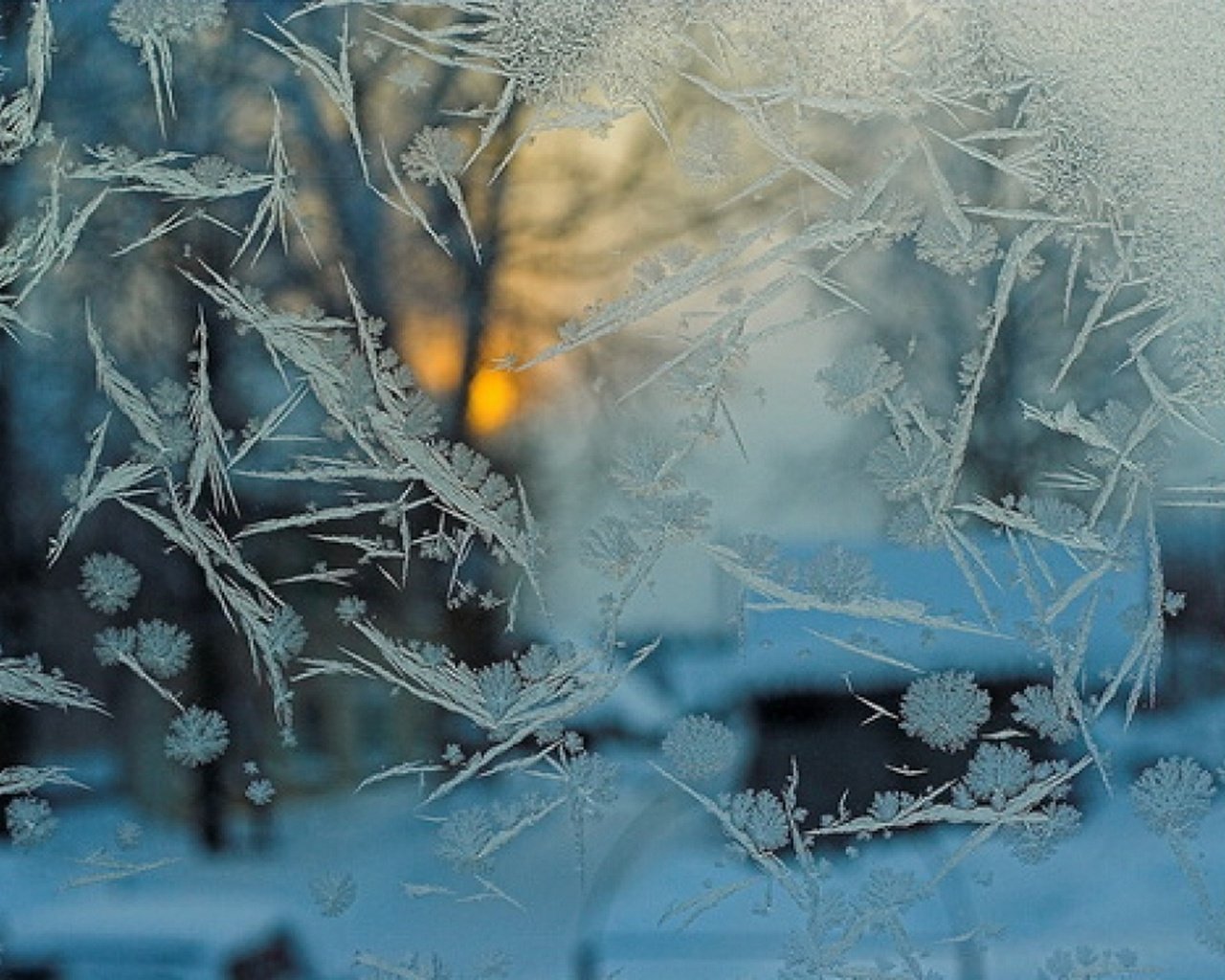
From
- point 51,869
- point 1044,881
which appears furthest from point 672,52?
point 51,869

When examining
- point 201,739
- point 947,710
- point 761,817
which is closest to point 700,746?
point 761,817

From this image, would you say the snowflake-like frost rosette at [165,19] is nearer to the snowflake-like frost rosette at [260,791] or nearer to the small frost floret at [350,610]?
the small frost floret at [350,610]

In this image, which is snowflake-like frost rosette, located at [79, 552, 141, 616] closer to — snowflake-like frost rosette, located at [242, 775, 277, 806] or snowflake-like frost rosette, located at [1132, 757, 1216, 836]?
snowflake-like frost rosette, located at [242, 775, 277, 806]

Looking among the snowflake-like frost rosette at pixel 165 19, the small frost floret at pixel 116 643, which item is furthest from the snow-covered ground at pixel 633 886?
the snowflake-like frost rosette at pixel 165 19

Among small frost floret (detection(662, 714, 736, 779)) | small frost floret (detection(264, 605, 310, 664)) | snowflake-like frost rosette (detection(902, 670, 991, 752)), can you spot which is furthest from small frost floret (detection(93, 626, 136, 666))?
snowflake-like frost rosette (detection(902, 670, 991, 752))

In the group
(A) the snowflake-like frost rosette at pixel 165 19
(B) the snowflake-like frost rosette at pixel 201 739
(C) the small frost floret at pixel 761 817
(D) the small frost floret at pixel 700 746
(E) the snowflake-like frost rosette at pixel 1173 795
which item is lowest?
(B) the snowflake-like frost rosette at pixel 201 739

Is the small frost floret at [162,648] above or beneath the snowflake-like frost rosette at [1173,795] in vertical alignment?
beneath
